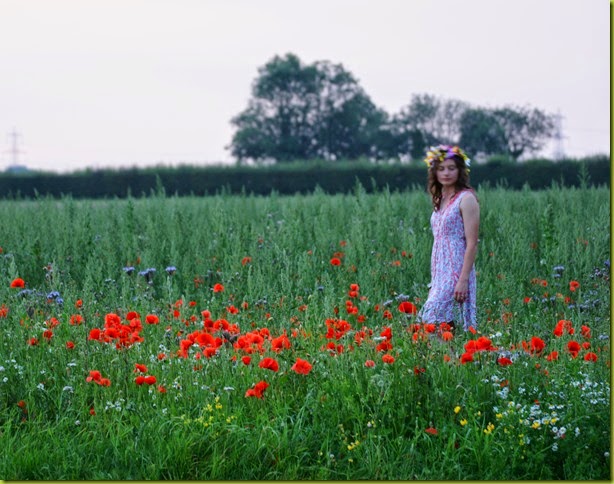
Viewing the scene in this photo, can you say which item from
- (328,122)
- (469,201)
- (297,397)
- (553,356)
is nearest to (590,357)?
(553,356)

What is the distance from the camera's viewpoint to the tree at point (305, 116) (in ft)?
100

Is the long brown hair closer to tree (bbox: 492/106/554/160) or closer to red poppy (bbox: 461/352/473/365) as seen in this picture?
red poppy (bbox: 461/352/473/365)

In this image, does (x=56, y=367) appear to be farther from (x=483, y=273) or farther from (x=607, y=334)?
(x=483, y=273)

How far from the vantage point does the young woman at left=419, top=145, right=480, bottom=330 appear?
5098 mm

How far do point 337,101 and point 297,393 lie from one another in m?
28.6

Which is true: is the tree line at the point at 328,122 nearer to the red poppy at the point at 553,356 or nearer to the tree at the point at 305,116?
the tree at the point at 305,116

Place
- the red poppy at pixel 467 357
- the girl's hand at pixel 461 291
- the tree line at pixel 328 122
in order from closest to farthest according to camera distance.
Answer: the red poppy at pixel 467 357, the girl's hand at pixel 461 291, the tree line at pixel 328 122

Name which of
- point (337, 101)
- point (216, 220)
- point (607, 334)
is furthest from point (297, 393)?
point (337, 101)

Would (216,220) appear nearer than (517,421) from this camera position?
No

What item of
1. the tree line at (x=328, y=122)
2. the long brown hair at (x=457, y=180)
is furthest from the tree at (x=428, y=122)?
the long brown hair at (x=457, y=180)

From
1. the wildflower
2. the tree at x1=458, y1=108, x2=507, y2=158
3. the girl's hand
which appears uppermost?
the tree at x1=458, y1=108, x2=507, y2=158

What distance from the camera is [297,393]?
12.4 feet

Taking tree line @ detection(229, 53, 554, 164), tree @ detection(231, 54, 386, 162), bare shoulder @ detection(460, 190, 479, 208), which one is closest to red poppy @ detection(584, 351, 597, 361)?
bare shoulder @ detection(460, 190, 479, 208)

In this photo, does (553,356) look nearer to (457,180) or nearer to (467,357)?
(467,357)
